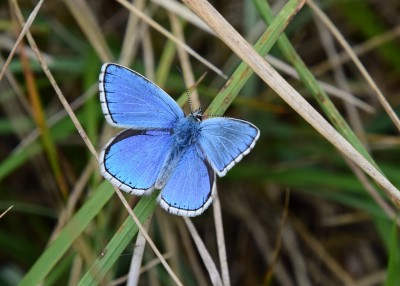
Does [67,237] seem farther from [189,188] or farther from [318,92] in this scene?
[318,92]

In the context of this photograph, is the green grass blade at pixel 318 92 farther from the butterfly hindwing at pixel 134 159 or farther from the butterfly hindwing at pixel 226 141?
the butterfly hindwing at pixel 134 159

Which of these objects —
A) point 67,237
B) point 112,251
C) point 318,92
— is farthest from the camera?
point 318,92

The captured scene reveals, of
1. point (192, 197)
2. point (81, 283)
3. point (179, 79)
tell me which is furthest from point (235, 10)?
point (81, 283)

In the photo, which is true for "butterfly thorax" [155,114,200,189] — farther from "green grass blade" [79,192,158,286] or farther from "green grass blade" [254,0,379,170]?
"green grass blade" [254,0,379,170]

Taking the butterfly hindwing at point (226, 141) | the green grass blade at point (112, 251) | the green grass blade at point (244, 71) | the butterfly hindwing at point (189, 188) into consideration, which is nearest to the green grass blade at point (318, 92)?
the green grass blade at point (244, 71)

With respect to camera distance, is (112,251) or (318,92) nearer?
(112,251)

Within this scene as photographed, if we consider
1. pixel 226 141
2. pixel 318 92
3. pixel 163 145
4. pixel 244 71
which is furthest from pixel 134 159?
pixel 318 92

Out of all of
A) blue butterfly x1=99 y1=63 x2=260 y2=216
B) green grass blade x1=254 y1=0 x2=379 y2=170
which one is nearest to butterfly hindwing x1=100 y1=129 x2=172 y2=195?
blue butterfly x1=99 y1=63 x2=260 y2=216
